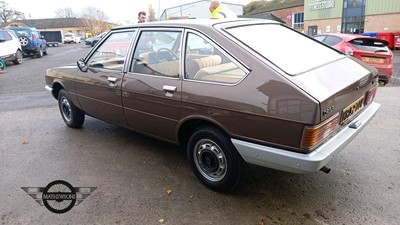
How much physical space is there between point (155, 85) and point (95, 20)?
2967 inches

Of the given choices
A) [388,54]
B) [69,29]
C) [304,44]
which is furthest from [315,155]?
[69,29]

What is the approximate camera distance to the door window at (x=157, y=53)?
3.33m

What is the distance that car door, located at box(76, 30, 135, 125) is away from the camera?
12.7 ft

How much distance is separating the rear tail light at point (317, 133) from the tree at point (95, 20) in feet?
222

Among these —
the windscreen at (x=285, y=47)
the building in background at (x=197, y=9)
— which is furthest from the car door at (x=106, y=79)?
the building in background at (x=197, y=9)

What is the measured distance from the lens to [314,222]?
2.65 m

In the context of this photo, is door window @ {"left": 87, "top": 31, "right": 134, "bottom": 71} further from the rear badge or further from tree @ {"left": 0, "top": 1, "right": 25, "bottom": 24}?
tree @ {"left": 0, "top": 1, "right": 25, "bottom": 24}

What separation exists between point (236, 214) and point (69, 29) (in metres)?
84.5

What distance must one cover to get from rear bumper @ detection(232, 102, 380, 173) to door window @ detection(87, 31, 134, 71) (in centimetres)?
194

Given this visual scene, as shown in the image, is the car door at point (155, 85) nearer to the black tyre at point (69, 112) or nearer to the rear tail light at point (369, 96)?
the black tyre at point (69, 112)

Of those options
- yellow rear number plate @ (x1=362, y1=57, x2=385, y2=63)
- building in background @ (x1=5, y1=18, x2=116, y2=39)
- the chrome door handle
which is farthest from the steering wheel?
building in background @ (x1=5, y1=18, x2=116, y2=39)

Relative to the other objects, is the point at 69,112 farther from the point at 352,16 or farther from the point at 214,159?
the point at 352,16

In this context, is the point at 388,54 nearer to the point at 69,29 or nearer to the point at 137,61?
the point at 137,61

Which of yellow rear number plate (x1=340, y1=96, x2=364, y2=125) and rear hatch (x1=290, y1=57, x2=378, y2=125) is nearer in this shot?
rear hatch (x1=290, y1=57, x2=378, y2=125)
